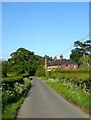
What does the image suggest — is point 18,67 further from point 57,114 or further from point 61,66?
point 57,114

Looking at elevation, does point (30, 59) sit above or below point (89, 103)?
above

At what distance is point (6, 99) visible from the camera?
19.3m

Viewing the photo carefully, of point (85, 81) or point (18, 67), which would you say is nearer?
point (85, 81)

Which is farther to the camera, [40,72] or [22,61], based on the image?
[40,72]

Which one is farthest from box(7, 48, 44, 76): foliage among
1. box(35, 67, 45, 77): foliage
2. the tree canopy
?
box(35, 67, 45, 77): foliage

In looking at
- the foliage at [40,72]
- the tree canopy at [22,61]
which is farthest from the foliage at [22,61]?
the foliage at [40,72]

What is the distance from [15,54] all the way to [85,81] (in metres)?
60.7

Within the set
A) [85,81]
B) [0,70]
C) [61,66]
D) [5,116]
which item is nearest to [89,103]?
[5,116]

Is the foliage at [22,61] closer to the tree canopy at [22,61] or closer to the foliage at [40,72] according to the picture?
the tree canopy at [22,61]

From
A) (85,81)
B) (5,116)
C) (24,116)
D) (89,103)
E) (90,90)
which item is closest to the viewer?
(5,116)

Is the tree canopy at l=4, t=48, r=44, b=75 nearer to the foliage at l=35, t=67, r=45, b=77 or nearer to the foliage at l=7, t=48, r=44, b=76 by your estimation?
the foliage at l=7, t=48, r=44, b=76

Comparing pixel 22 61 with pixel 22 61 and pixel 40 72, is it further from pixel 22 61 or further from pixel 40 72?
pixel 40 72

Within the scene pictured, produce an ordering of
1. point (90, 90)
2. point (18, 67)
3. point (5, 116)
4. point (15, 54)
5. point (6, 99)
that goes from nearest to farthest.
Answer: point (5, 116) < point (6, 99) < point (90, 90) < point (18, 67) < point (15, 54)

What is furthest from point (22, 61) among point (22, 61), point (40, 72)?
point (40, 72)
